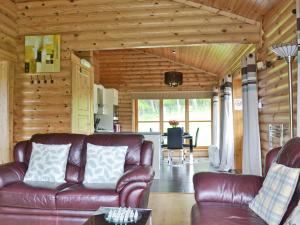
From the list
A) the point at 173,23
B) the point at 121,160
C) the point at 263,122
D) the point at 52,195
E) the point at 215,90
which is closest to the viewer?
the point at 52,195

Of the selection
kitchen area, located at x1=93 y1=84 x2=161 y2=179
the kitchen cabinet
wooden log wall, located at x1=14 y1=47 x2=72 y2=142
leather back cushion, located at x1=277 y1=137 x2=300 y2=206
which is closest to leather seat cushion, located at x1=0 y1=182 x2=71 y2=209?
leather back cushion, located at x1=277 y1=137 x2=300 y2=206

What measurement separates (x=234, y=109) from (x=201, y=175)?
184 inches

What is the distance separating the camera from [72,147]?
369 cm

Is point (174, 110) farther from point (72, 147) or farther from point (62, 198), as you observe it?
point (62, 198)

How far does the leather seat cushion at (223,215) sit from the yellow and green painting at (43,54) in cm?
392

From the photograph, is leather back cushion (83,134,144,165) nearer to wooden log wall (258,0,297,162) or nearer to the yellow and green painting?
wooden log wall (258,0,297,162)

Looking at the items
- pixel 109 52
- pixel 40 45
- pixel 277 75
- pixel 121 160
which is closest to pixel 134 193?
pixel 121 160

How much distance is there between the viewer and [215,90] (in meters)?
9.34

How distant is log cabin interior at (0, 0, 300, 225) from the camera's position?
2760 mm

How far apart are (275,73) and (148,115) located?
6.35 meters

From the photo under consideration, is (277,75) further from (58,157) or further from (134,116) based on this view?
(134,116)

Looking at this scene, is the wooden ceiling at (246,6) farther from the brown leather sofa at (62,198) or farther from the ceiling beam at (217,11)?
the brown leather sofa at (62,198)

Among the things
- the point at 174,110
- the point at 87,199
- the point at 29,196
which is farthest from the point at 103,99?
the point at 87,199

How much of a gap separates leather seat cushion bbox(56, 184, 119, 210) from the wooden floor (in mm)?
703
